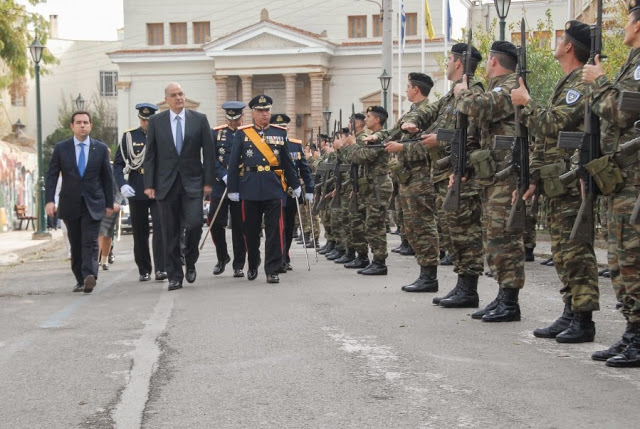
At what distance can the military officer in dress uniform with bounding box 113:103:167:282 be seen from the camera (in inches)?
531

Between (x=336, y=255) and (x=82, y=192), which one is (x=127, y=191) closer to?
(x=82, y=192)

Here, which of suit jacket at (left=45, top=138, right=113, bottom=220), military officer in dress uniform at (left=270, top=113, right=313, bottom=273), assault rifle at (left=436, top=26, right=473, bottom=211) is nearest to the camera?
assault rifle at (left=436, top=26, right=473, bottom=211)

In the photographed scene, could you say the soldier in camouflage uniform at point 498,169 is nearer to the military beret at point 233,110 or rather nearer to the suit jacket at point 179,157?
the suit jacket at point 179,157

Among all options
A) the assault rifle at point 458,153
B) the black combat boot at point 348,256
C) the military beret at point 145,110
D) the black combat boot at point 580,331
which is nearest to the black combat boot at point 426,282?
the assault rifle at point 458,153

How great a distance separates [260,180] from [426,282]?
8.84 ft

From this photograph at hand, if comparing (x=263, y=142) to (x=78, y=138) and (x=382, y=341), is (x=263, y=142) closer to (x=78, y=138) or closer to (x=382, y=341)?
(x=78, y=138)

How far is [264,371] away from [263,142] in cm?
639

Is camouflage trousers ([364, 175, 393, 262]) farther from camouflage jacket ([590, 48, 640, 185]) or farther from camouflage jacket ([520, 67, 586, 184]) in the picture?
camouflage jacket ([590, 48, 640, 185])

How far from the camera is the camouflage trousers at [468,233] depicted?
→ 30.4 ft

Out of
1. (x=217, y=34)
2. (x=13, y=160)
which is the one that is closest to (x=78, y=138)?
(x=13, y=160)

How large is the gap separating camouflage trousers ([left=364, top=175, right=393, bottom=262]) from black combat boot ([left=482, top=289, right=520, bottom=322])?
4672mm

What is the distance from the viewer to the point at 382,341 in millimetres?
7645

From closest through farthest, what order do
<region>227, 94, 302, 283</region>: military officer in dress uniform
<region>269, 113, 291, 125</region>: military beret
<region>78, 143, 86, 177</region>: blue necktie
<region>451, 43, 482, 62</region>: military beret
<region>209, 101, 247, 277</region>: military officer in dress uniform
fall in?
<region>451, 43, 482, 62</region>: military beret → <region>78, 143, 86, 177</region>: blue necktie → <region>227, 94, 302, 283</region>: military officer in dress uniform → <region>209, 101, 247, 277</region>: military officer in dress uniform → <region>269, 113, 291, 125</region>: military beret

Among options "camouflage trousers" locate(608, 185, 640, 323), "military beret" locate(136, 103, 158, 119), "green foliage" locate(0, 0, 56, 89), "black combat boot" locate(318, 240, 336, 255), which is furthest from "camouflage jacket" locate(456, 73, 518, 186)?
"green foliage" locate(0, 0, 56, 89)
